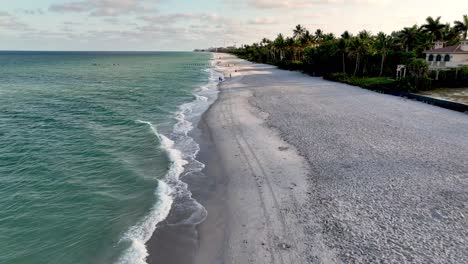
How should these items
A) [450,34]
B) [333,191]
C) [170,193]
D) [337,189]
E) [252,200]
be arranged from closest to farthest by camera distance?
[252,200] < [333,191] < [337,189] < [170,193] < [450,34]

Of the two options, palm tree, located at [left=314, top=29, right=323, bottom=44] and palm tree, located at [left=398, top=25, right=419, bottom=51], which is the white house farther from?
palm tree, located at [left=314, top=29, right=323, bottom=44]

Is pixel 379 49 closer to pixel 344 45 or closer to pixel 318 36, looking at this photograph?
pixel 344 45

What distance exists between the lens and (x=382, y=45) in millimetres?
53469

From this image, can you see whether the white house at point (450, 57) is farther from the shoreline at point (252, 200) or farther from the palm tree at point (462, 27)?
the shoreline at point (252, 200)

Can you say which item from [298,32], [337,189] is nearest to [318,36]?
[298,32]

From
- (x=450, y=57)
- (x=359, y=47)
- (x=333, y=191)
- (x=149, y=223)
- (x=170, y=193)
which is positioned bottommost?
(x=149, y=223)

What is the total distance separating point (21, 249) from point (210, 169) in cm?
956

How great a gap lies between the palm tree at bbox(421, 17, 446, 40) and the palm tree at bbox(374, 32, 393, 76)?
13793 mm

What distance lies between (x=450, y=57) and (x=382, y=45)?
11.4 meters

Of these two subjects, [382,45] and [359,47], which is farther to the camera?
[359,47]

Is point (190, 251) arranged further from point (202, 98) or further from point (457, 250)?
point (202, 98)

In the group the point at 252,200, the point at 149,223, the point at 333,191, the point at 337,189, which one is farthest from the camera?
the point at 337,189

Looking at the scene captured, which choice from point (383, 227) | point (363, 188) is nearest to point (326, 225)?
point (383, 227)

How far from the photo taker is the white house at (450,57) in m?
43.5
